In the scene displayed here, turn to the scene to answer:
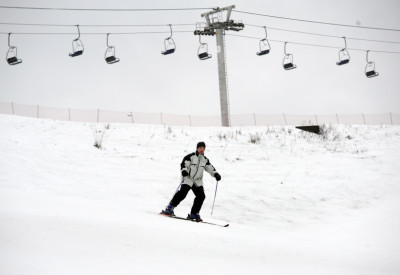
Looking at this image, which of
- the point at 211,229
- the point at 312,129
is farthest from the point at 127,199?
the point at 312,129

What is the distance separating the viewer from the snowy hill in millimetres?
5082

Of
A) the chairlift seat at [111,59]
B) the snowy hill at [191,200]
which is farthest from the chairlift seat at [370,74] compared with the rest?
the chairlift seat at [111,59]

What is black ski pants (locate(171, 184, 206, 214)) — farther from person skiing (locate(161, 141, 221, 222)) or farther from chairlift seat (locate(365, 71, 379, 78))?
chairlift seat (locate(365, 71, 379, 78))

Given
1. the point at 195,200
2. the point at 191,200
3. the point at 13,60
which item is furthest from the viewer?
the point at 13,60

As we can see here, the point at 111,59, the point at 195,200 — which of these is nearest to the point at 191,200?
the point at 195,200

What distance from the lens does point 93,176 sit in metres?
12.0

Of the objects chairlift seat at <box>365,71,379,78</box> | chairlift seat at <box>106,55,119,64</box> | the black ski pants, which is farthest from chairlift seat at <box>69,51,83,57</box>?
chairlift seat at <box>365,71,379,78</box>

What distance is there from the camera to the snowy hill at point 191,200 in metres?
5.08

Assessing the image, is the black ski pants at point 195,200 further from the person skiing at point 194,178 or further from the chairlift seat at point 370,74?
the chairlift seat at point 370,74

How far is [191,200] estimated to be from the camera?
1113 centimetres

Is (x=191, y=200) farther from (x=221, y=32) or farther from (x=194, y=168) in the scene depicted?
(x=221, y=32)

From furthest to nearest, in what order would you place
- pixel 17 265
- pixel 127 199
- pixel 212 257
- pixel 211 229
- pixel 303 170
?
pixel 303 170
pixel 127 199
pixel 211 229
pixel 212 257
pixel 17 265

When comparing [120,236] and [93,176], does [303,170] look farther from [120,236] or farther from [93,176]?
[120,236]

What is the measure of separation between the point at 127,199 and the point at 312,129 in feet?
47.6
